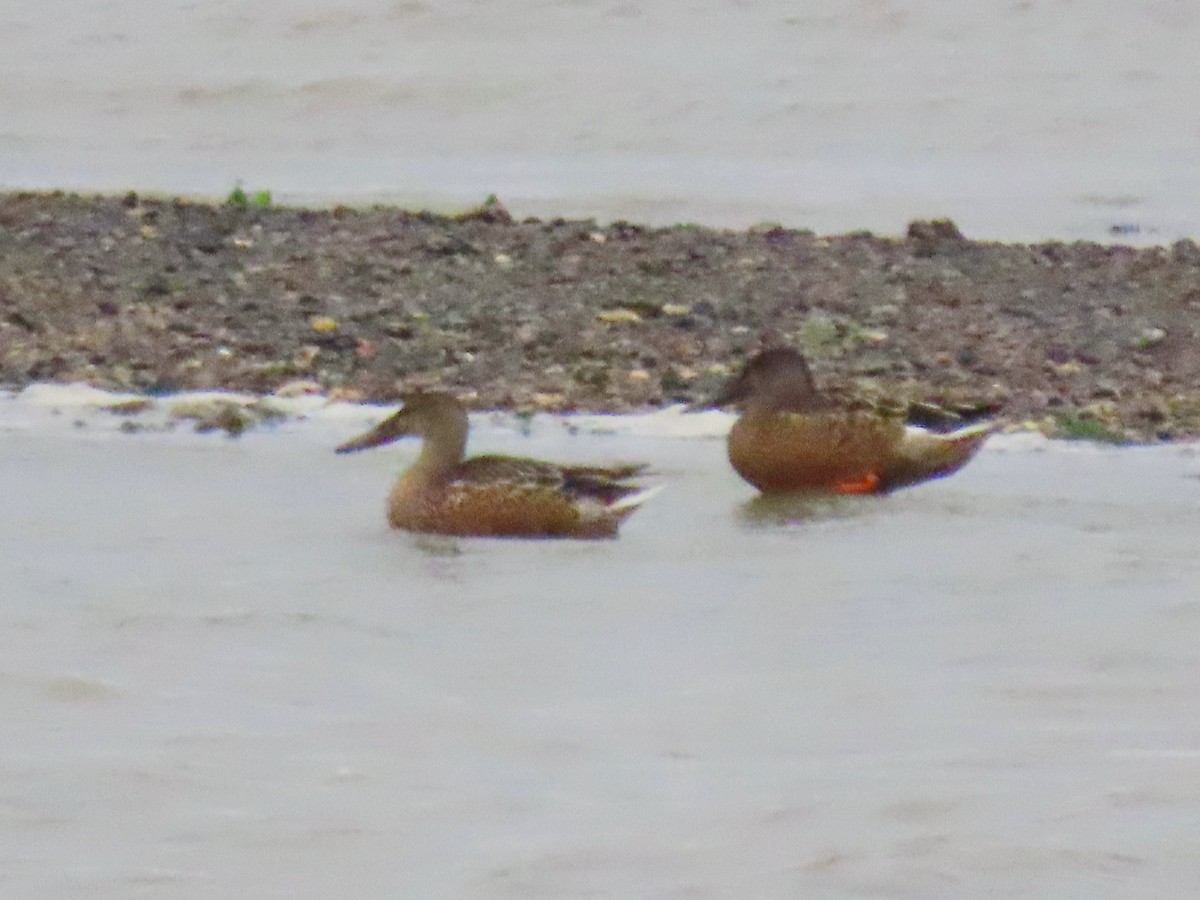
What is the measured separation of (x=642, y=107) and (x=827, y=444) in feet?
51.3

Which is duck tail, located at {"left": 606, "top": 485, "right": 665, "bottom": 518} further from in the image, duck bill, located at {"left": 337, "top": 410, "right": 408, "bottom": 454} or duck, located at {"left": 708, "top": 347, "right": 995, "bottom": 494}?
duck bill, located at {"left": 337, "top": 410, "right": 408, "bottom": 454}

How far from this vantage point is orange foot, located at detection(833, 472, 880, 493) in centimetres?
999

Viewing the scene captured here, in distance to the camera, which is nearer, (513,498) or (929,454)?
(513,498)

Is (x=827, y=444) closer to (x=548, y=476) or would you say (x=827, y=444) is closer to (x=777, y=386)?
(x=777, y=386)

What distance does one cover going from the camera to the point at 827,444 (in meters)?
9.98

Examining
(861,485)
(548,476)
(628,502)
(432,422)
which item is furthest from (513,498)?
(861,485)

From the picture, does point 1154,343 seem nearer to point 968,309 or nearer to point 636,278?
point 968,309

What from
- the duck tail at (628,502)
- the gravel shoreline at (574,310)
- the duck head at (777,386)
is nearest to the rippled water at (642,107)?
the gravel shoreline at (574,310)

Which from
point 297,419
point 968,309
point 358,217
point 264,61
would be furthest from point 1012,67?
point 297,419

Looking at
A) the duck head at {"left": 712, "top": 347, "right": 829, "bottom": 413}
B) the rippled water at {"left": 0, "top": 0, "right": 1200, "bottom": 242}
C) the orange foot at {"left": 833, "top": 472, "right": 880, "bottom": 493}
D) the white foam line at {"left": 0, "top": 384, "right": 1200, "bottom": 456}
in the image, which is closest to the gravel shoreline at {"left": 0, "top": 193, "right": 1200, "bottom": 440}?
the white foam line at {"left": 0, "top": 384, "right": 1200, "bottom": 456}

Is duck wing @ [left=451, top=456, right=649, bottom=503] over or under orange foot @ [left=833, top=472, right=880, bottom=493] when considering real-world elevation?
over

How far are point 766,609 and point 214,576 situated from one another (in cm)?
157

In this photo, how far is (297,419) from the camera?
11086 millimetres

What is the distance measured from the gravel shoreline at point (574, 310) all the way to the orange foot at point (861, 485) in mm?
493
